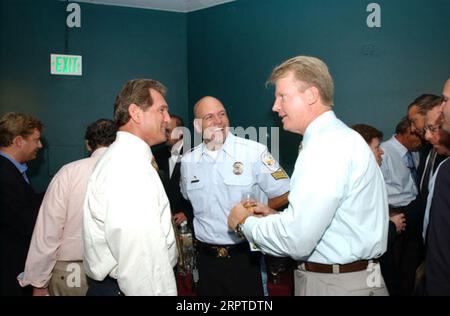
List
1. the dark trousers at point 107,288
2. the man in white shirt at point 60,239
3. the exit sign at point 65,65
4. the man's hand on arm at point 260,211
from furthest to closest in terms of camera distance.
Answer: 1. the exit sign at point 65,65
2. the man in white shirt at point 60,239
3. the man's hand on arm at point 260,211
4. the dark trousers at point 107,288

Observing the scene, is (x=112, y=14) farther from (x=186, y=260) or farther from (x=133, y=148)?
(x=133, y=148)

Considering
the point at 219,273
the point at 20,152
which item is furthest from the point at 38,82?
the point at 219,273

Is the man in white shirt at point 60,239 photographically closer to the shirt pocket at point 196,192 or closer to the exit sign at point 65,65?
the shirt pocket at point 196,192

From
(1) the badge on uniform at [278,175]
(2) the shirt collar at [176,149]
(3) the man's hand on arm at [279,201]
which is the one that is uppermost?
(2) the shirt collar at [176,149]

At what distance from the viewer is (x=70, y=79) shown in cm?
427

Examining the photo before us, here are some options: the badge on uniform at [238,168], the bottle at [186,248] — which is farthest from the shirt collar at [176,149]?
the badge on uniform at [238,168]

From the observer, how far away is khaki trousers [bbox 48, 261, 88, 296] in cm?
245

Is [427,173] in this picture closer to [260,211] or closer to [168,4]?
[260,211]

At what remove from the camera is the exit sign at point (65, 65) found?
4191 millimetres

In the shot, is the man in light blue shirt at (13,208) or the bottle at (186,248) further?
the bottle at (186,248)

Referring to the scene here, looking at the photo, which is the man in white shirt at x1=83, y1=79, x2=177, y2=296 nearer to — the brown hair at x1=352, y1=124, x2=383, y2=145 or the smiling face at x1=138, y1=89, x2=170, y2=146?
the smiling face at x1=138, y1=89, x2=170, y2=146

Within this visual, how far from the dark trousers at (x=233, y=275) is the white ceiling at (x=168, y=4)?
2.64 meters

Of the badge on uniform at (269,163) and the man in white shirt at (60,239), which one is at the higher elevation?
the badge on uniform at (269,163)
